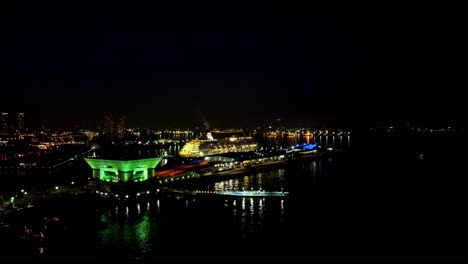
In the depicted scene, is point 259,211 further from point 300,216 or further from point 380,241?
point 380,241

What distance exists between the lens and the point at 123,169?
16047mm

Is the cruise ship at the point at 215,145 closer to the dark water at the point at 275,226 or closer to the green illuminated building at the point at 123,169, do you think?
the green illuminated building at the point at 123,169

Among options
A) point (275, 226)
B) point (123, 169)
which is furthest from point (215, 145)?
point (275, 226)

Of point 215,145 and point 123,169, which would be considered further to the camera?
point 215,145

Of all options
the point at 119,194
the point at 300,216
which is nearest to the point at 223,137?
the point at 119,194

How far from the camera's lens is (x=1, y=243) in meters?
9.27

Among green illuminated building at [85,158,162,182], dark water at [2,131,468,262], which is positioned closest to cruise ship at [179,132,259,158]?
green illuminated building at [85,158,162,182]

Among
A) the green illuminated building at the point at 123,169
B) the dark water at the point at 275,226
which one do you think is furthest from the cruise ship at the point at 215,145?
the dark water at the point at 275,226

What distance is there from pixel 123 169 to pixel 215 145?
1800 cm

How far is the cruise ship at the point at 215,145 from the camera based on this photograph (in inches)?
1261

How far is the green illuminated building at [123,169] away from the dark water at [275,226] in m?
2.09

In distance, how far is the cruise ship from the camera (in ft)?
105

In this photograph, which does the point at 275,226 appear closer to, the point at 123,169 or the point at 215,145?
the point at 123,169

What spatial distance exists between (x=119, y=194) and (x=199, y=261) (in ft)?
22.3
